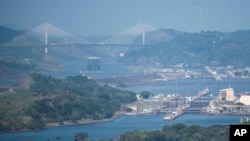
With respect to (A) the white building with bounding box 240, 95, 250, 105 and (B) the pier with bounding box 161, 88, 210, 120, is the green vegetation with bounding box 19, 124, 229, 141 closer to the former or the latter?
(B) the pier with bounding box 161, 88, 210, 120

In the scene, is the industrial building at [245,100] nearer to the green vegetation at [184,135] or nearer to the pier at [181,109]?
the pier at [181,109]

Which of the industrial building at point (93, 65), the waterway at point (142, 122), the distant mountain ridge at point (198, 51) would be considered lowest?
the waterway at point (142, 122)

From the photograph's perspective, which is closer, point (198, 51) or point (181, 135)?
point (181, 135)

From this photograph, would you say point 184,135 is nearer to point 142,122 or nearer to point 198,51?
point 142,122

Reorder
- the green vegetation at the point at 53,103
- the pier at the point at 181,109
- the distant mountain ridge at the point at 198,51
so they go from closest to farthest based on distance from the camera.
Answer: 1. the green vegetation at the point at 53,103
2. the pier at the point at 181,109
3. the distant mountain ridge at the point at 198,51

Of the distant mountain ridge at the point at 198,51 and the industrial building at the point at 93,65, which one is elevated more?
the distant mountain ridge at the point at 198,51

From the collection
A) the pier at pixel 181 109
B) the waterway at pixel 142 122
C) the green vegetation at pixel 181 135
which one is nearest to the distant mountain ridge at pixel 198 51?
the waterway at pixel 142 122

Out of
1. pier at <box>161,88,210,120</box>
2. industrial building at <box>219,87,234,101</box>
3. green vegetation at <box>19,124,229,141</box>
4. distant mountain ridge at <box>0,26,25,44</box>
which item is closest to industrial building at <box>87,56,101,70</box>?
distant mountain ridge at <box>0,26,25,44</box>

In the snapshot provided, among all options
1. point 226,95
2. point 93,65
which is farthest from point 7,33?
point 226,95
